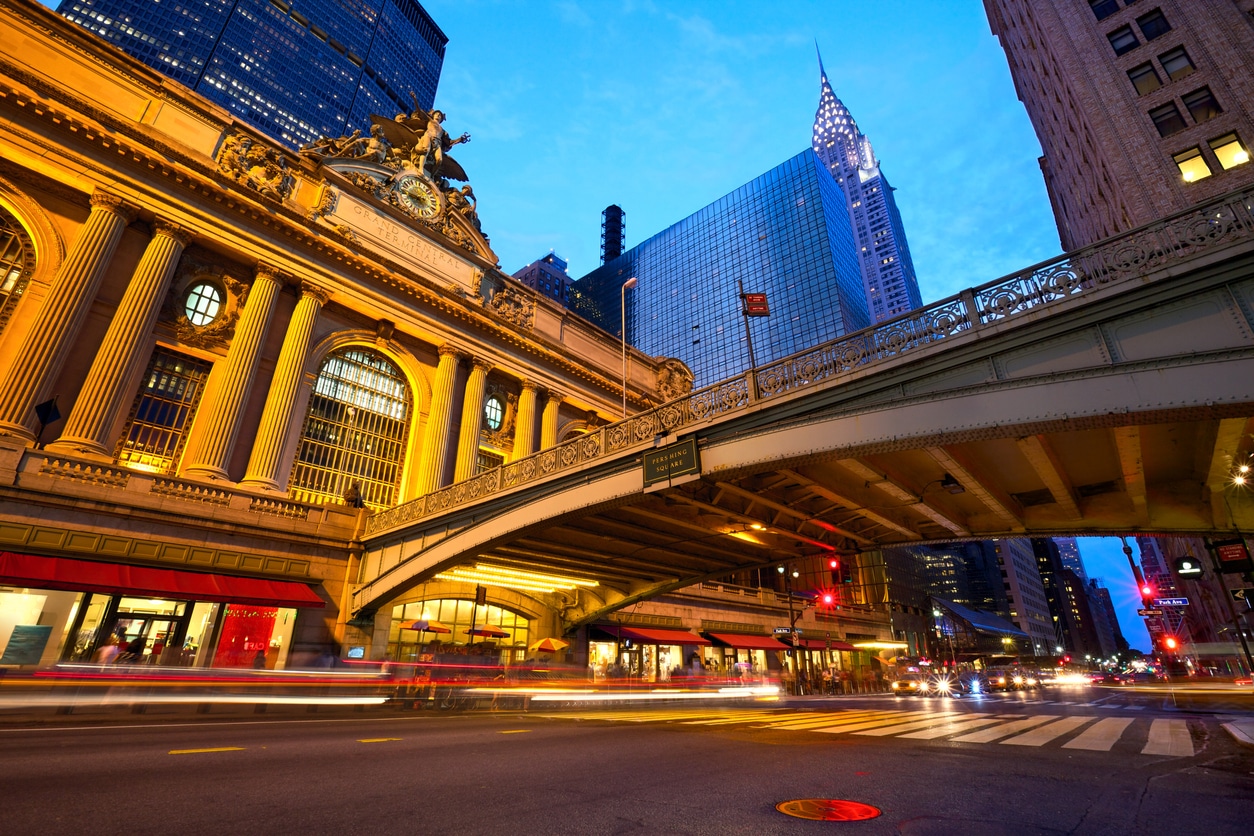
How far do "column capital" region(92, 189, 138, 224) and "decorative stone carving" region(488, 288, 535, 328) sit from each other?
17024 millimetres

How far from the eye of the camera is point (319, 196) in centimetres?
2878

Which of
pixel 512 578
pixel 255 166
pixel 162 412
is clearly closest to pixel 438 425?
pixel 512 578

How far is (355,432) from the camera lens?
2770 cm

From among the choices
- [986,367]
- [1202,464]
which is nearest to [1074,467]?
[1202,464]

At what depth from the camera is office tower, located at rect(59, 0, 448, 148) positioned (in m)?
88.2

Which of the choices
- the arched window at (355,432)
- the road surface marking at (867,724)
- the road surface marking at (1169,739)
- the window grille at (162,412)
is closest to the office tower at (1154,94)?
the road surface marking at (1169,739)

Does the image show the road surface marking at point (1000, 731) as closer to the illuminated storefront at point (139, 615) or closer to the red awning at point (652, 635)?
the red awning at point (652, 635)

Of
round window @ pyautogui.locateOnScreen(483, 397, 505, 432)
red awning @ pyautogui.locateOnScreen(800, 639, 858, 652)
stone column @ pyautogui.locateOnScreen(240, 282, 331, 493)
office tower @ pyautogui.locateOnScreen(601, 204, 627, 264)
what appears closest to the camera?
stone column @ pyautogui.locateOnScreen(240, 282, 331, 493)

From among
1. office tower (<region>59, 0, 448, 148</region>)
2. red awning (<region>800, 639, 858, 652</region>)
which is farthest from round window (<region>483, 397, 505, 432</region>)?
office tower (<region>59, 0, 448, 148</region>)

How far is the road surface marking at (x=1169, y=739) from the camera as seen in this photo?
9.31m

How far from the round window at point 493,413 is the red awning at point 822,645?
24.9 metres

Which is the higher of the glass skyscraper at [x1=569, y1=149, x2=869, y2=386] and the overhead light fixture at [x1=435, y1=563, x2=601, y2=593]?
the glass skyscraper at [x1=569, y1=149, x2=869, y2=386]

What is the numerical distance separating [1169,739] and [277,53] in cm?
13621

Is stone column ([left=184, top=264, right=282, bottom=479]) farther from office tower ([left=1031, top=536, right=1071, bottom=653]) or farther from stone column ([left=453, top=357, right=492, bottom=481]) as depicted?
office tower ([left=1031, top=536, right=1071, bottom=653])
